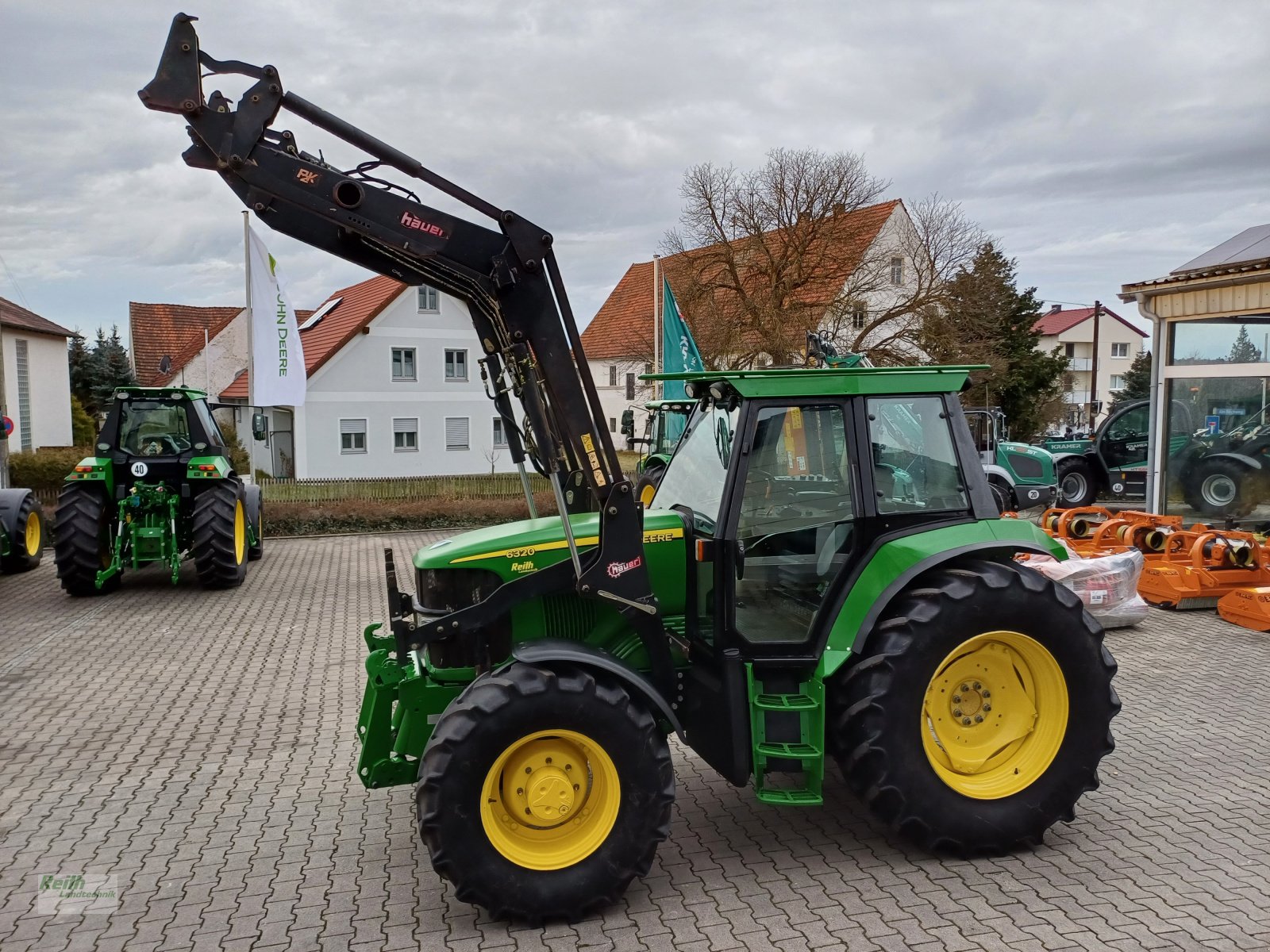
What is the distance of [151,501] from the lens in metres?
11.0

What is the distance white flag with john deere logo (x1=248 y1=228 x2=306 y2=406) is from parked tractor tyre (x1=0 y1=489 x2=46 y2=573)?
11.8 feet

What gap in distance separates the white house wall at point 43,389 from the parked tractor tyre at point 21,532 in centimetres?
1575

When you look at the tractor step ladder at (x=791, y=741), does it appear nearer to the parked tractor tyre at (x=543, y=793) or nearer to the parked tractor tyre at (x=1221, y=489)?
the parked tractor tyre at (x=543, y=793)

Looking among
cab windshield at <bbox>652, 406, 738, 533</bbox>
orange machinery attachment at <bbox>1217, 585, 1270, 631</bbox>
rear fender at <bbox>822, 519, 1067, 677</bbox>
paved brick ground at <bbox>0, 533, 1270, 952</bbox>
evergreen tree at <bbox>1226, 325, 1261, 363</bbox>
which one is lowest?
paved brick ground at <bbox>0, 533, 1270, 952</bbox>

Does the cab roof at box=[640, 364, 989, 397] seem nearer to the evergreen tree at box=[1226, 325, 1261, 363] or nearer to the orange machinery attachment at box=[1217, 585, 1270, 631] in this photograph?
the orange machinery attachment at box=[1217, 585, 1270, 631]

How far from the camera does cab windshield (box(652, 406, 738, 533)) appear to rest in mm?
4320

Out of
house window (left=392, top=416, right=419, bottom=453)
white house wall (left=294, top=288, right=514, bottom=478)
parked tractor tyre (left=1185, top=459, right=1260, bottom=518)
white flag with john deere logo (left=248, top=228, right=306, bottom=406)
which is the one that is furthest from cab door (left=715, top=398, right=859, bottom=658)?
house window (left=392, top=416, right=419, bottom=453)

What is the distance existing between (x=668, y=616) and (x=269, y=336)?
12.8 m

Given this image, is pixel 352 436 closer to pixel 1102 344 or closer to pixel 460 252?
pixel 460 252

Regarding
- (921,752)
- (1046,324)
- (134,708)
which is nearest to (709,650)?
(921,752)

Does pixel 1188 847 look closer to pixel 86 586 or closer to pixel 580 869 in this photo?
pixel 580 869

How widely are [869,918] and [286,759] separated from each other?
3511mm

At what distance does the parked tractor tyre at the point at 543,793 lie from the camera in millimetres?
3566

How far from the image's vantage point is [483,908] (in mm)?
3770
